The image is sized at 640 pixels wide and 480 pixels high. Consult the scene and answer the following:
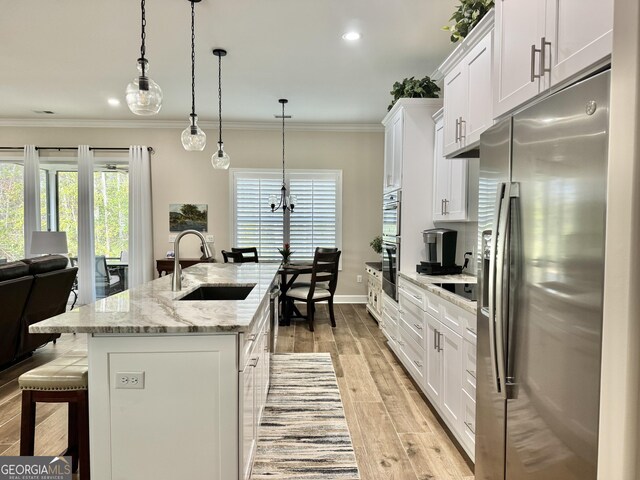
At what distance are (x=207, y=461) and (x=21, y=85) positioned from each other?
526cm

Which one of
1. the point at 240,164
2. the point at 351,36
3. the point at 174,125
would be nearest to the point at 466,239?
the point at 351,36

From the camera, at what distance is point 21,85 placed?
15.3 ft

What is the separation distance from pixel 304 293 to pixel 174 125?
3.58 m

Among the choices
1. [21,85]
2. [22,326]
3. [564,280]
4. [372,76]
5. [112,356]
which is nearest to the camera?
[564,280]

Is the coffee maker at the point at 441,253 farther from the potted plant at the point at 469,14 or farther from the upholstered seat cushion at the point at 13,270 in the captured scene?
the upholstered seat cushion at the point at 13,270

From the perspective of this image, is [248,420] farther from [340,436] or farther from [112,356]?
[340,436]

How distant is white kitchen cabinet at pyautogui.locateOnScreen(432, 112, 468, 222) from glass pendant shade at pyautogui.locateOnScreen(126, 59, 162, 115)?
207 cm

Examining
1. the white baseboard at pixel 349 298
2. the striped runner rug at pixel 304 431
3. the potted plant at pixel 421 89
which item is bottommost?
the striped runner rug at pixel 304 431

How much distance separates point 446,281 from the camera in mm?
2926

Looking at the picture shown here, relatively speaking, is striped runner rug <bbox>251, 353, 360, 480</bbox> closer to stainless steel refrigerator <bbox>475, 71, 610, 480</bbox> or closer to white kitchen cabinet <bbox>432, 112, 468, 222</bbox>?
stainless steel refrigerator <bbox>475, 71, 610, 480</bbox>

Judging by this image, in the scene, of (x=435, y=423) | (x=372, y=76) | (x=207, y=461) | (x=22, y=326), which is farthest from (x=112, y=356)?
(x=372, y=76)

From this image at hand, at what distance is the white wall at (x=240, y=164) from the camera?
624 cm

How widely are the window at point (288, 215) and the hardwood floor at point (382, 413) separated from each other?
2052 mm

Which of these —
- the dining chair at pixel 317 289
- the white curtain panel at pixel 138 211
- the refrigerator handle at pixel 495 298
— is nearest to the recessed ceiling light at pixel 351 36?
the dining chair at pixel 317 289
